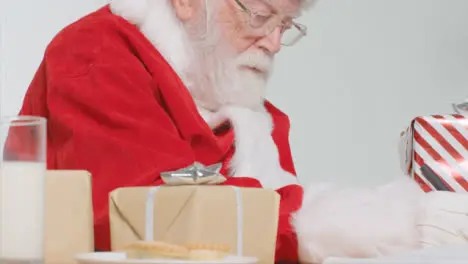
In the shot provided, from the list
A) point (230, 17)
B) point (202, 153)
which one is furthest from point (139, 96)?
point (230, 17)

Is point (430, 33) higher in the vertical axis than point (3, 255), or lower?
higher

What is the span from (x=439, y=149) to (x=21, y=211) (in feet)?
2.97

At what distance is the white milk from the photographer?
0.67 metres

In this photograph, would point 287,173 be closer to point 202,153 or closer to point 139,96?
point 202,153

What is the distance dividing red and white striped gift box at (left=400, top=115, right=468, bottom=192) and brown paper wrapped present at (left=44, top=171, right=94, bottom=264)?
0.70 m

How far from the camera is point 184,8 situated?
1.53m

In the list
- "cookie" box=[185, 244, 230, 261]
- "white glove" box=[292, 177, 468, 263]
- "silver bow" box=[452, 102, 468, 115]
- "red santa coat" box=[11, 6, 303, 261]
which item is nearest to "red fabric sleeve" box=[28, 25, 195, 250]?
"red santa coat" box=[11, 6, 303, 261]

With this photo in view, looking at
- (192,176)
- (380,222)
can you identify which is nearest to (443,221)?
(380,222)

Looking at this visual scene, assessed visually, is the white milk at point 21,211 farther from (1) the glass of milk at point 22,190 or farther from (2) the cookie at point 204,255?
(2) the cookie at point 204,255

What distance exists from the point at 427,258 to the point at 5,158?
358mm

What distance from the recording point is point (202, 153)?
4.63ft

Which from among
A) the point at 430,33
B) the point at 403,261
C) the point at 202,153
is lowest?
the point at 403,261

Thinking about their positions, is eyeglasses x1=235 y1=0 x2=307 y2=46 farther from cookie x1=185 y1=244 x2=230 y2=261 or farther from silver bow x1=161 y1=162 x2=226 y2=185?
cookie x1=185 y1=244 x2=230 y2=261

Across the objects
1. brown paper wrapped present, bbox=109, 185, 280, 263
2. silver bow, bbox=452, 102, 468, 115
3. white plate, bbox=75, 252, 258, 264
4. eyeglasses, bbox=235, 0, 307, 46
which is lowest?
white plate, bbox=75, 252, 258, 264
